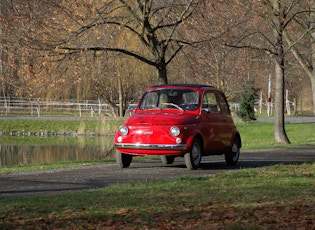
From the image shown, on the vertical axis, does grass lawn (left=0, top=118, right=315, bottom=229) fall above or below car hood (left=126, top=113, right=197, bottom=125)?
below

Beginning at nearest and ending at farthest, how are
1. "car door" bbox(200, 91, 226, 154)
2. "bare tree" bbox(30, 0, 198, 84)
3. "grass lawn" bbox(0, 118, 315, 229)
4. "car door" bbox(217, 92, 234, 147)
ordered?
"grass lawn" bbox(0, 118, 315, 229) < "car door" bbox(200, 91, 226, 154) < "car door" bbox(217, 92, 234, 147) < "bare tree" bbox(30, 0, 198, 84)

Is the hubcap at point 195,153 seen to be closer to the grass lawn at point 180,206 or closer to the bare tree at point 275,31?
the grass lawn at point 180,206

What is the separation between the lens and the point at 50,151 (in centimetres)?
3609

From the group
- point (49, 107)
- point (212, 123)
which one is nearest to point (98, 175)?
point (212, 123)

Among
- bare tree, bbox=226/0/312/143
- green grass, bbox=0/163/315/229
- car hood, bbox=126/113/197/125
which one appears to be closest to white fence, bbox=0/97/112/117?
bare tree, bbox=226/0/312/143

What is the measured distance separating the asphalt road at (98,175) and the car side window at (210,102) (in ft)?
4.80

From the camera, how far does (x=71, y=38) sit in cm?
2309

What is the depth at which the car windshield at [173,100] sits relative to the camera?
59.5ft

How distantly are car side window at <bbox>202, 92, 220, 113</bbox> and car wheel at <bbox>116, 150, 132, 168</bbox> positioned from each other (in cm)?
225

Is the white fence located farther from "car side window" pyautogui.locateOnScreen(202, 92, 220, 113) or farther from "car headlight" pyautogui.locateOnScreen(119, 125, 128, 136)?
"car headlight" pyautogui.locateOnScreen(119, 125, 128, 136)

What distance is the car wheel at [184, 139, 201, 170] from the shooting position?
676 inches

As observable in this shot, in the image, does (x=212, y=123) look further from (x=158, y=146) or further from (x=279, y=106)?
(x=279, y=106)

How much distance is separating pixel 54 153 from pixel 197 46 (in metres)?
12.5

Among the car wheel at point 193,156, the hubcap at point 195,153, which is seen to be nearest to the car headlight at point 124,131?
the car wheel at point 193,156
